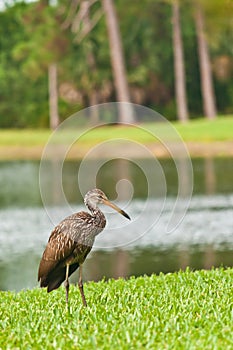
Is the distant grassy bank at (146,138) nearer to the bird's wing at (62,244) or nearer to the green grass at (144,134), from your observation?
the green grass at (144,134)

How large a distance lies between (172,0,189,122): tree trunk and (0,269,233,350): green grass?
35261 mm

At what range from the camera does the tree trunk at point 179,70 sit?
44812 millimetres

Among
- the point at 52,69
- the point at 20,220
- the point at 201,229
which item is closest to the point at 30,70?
the point at 52,69

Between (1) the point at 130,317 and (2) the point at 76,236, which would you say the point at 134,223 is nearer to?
(2) the point at 76,236

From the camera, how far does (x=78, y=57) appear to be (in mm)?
47875

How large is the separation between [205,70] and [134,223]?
89.7ft

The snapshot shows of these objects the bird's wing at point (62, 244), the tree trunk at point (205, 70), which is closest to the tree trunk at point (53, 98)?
the tree trunk at point (205, 70)

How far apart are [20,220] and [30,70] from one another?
27.4 m

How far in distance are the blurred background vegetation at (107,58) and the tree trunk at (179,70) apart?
0.54ft

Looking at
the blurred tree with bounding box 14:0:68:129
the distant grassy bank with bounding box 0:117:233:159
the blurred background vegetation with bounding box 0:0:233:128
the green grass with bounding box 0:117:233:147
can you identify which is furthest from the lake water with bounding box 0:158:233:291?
the blurred background vegetation with bounding box 0:0:233:128

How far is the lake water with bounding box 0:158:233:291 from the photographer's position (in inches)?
560

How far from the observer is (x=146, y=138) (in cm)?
3931

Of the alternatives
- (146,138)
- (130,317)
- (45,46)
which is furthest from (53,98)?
(130,317)

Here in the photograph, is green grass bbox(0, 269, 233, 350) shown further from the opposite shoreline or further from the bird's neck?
the opposite shoreline
